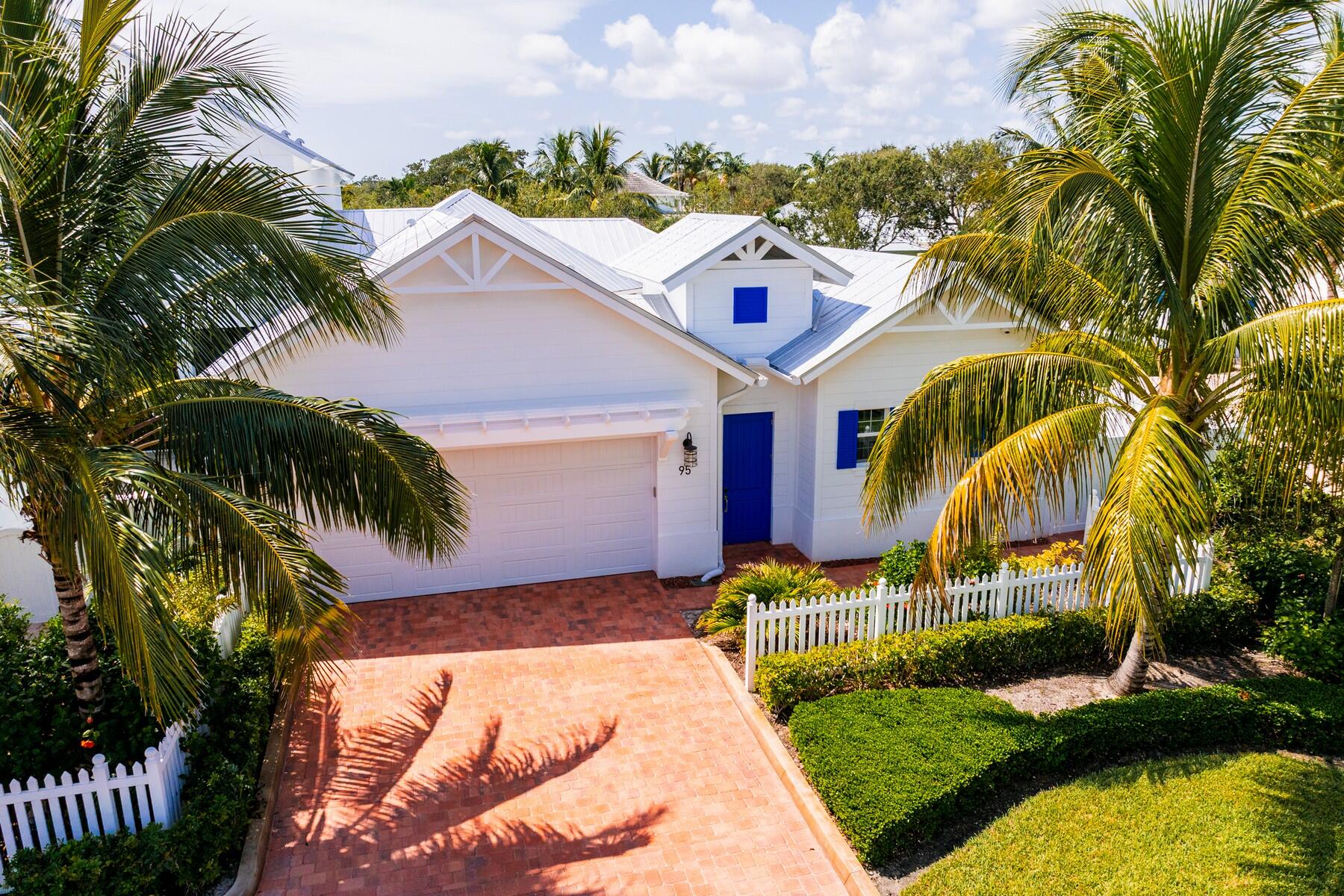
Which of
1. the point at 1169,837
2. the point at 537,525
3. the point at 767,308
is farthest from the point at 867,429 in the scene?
the point at 1169,837

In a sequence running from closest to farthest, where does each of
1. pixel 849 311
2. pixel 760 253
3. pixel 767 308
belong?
pixel 760 253
pixel 849 311
pixel 767 308

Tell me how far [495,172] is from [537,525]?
119ft

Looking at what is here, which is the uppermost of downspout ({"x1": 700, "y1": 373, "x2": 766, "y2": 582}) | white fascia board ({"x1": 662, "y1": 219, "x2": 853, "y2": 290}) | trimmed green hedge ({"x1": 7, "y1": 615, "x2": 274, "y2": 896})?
white fascia board ({"x1": 662, "y1": 219, "x2": 853, "y2": 290})

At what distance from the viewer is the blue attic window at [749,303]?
14.4 m

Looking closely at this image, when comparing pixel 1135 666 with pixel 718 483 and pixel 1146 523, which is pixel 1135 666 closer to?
pixel 1146 523

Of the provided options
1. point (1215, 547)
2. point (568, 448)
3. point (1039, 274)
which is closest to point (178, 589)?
point (568, 448)

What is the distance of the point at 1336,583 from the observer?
10.3m

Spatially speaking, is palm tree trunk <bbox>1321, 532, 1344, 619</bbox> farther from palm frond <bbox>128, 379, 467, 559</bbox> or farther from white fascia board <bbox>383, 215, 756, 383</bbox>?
palm frond <bbox>128, 379, 467, 559</bbox>

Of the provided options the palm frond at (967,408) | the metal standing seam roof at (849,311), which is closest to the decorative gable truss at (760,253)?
the metal standing seam roof at (849,311)

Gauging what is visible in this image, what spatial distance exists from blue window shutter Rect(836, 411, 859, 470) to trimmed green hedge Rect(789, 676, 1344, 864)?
5.55 metres

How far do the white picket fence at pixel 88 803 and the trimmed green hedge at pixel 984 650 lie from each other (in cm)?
569

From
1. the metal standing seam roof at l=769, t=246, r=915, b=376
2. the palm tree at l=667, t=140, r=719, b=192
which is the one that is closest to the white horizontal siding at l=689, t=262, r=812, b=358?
the metal standing seam roof at l=769, t=246, r=915, b=376

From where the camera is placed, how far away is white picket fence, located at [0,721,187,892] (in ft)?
21.2

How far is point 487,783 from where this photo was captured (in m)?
8.62
